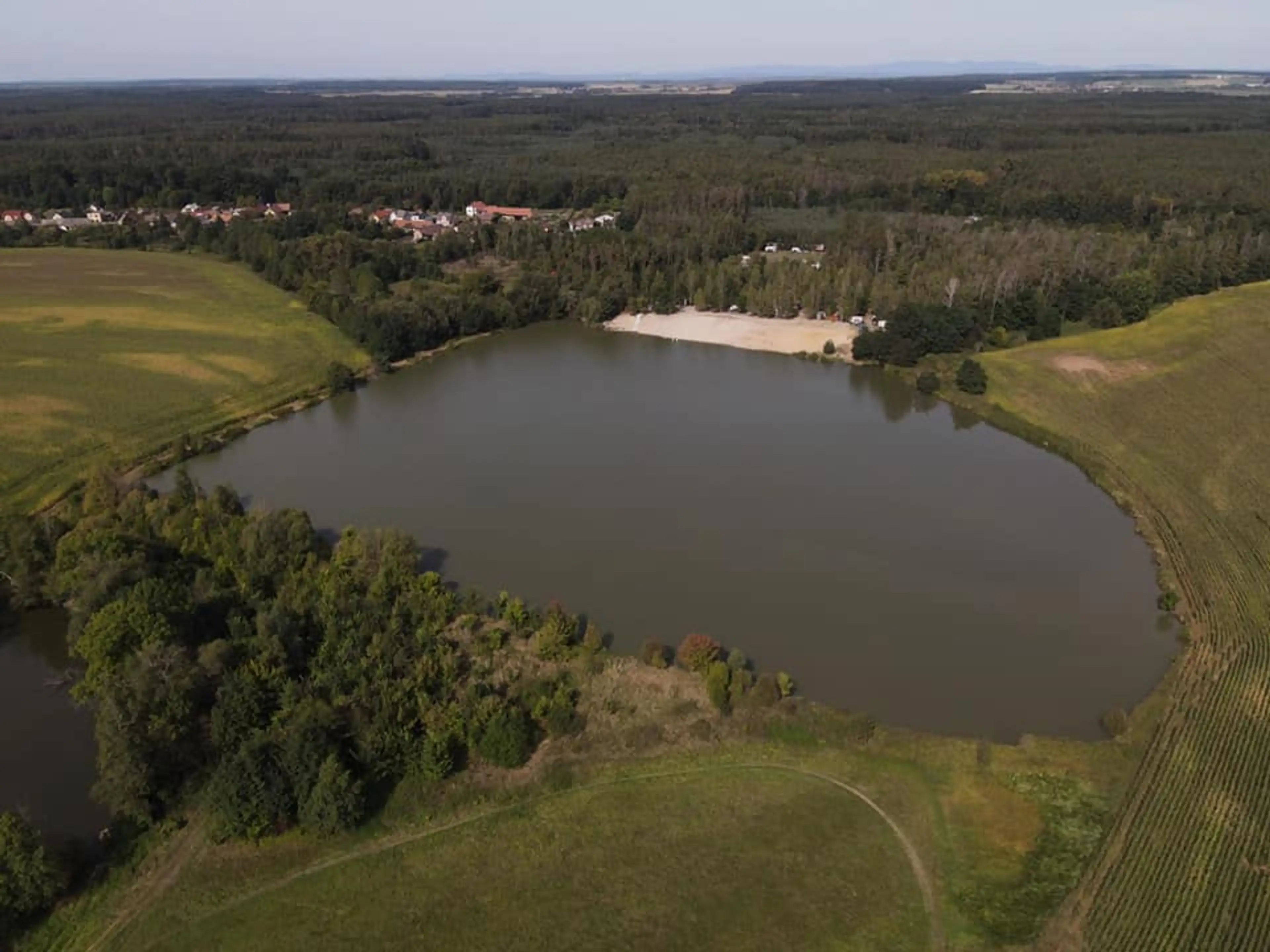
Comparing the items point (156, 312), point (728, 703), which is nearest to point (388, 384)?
point (156, 312)

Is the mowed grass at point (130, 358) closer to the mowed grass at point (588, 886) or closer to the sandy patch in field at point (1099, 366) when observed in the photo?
the mowed grass at point (588, 886)

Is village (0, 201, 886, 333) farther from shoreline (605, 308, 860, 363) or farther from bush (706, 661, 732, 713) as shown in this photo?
bush (706, 661, 732, 713)

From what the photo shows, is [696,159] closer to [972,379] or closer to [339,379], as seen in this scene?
[972,379]

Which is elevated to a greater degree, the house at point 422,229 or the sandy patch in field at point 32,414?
the house at point 422,229

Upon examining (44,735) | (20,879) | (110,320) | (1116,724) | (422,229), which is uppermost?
(422,229)

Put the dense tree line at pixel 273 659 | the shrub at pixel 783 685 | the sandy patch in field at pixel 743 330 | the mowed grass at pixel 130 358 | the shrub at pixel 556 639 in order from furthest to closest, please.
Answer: the sandy patch in field at pixel 743 330 < the mowed grass at pixel 130 358 < the shrub at pixel 556 639 < the shrub at pixel 783 685 < the dense tree line at pixel 273 659

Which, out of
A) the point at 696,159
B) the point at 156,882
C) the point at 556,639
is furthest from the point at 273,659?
the point at 696,159

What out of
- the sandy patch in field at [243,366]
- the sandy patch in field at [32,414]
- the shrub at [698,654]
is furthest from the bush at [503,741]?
the sandy patch in field at [243,366]
